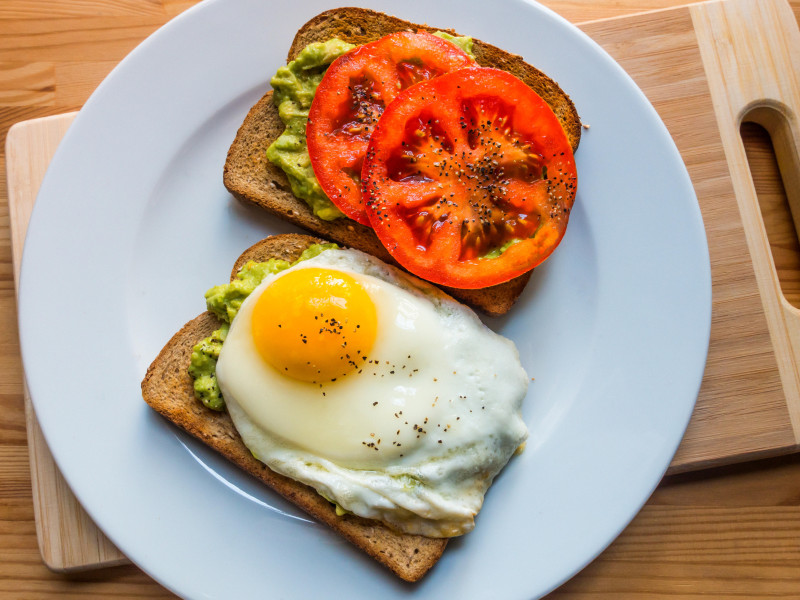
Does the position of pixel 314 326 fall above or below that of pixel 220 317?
above

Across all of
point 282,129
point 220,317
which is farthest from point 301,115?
point 220,317

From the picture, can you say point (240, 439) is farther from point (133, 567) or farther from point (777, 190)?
point (777, 190)

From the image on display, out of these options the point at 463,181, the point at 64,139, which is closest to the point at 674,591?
the point at 463,181

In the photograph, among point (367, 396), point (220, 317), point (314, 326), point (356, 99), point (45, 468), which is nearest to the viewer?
point (314, 326)

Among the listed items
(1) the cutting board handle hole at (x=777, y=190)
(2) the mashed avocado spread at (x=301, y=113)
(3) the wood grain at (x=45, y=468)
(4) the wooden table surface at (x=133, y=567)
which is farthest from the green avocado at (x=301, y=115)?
(1) the cutting board handle hole at (x=777, y=190)

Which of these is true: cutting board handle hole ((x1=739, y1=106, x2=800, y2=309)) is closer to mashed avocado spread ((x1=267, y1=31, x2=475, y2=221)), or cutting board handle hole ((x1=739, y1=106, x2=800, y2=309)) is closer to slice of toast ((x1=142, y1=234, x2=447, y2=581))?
mashed avocado spread ((x1=267, y1=31, x2=475, y2=221))

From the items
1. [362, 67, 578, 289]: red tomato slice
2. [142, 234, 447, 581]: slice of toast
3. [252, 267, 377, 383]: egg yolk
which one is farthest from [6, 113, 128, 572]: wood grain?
[362, 67, 578, 289]: red tomato slice
